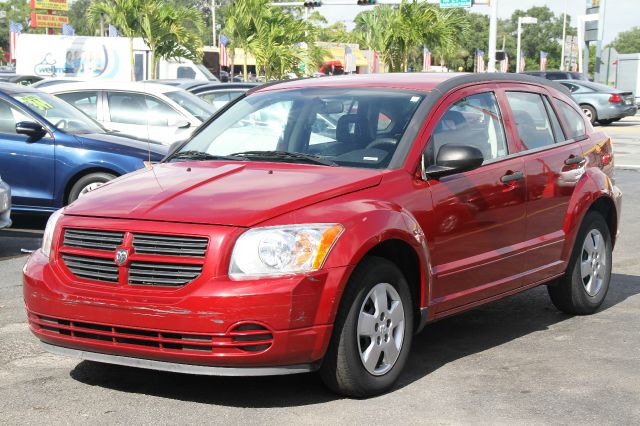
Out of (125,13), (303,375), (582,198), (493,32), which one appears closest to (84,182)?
(582,198)

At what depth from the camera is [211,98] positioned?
19266mm

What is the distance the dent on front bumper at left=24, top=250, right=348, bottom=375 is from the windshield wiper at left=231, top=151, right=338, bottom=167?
1.01 meters

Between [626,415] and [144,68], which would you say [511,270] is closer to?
[626,415]

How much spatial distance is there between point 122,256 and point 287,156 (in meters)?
1.32

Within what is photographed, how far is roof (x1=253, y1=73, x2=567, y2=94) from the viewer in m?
6.23

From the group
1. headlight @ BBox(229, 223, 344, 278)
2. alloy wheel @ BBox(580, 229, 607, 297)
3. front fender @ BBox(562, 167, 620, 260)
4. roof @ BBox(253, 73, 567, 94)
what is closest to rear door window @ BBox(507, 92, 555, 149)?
roof @ BBox(253, 73, 567, 94)

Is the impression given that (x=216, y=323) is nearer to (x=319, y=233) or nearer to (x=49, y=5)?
(x=319, y=233)

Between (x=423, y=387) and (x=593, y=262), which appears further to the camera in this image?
(x=593, y=262)

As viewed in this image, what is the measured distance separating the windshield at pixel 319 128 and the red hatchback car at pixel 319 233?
12 mm

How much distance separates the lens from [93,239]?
16.7 ft

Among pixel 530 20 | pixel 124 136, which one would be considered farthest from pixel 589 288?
pixel 530 20

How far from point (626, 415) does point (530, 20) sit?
53934 millimetres

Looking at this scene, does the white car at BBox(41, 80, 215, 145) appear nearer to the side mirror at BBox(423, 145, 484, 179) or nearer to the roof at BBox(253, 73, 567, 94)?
the roof at BBox(253, 73, 567, 94)

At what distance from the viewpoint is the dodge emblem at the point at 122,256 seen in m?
4.91
